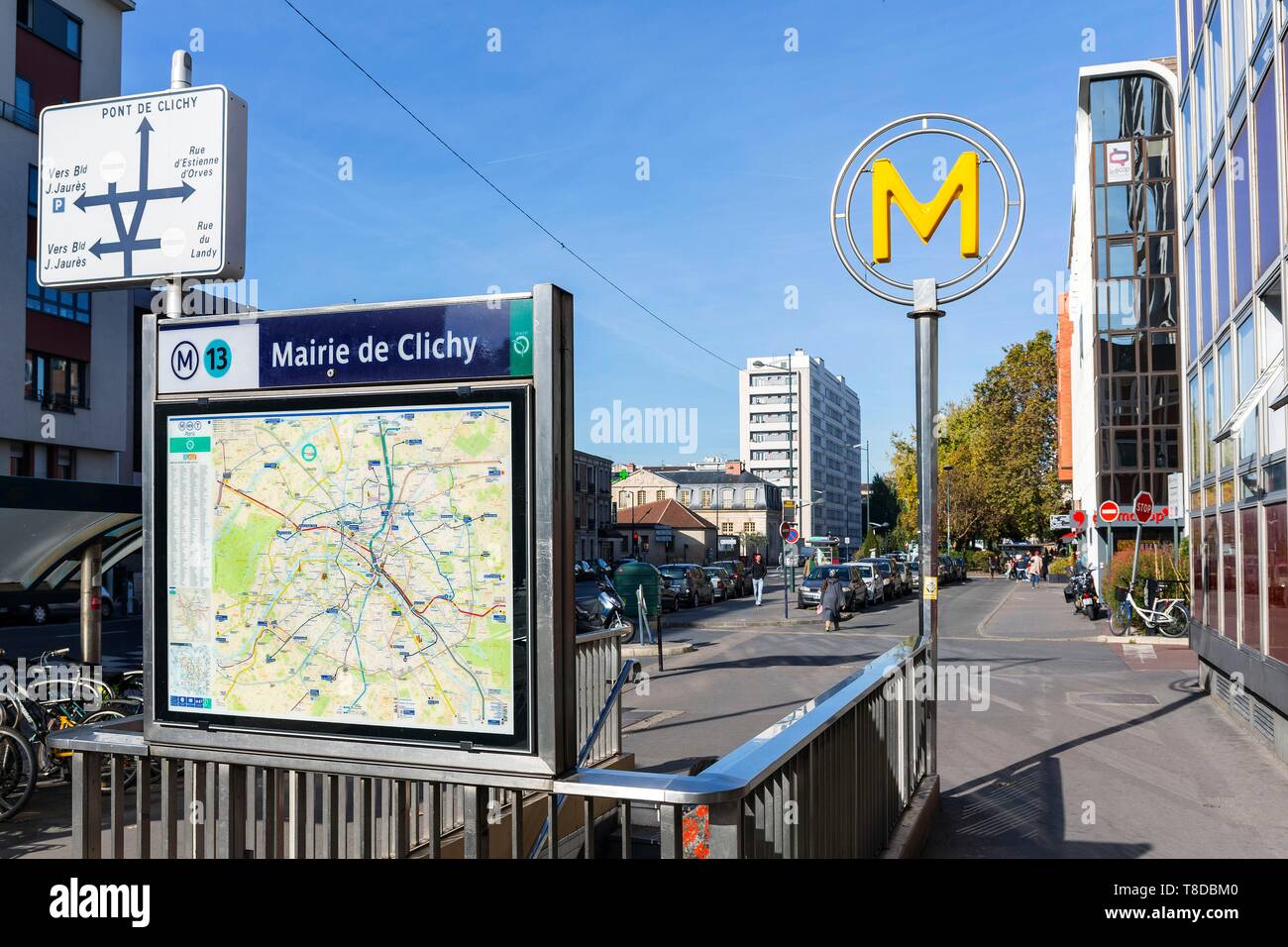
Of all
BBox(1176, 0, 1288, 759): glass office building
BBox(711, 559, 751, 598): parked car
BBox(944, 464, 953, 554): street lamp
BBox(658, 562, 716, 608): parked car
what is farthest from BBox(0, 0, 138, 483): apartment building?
BBox(944, 464, 953, 554): street lamp

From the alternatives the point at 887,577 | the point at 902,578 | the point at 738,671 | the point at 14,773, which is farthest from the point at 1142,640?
the point at 902,578

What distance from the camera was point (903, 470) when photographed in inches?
3684

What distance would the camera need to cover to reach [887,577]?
41219 mm

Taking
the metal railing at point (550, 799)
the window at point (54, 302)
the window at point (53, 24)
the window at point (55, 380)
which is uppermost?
the window at point (53, 24)

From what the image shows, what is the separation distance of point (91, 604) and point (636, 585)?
45.9 feet

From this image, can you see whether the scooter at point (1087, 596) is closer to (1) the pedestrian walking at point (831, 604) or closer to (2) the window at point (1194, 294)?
(1) the pedestrian walking at point (831, 604)

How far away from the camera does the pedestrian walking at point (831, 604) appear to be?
27.3m

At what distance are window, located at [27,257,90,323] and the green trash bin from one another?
24.4m

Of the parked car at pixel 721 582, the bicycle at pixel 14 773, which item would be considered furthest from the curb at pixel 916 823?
the parked car at pixel 721 582

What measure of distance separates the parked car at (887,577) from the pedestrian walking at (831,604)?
12826 mm

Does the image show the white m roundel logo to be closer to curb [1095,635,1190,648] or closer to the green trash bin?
the green trash bin
